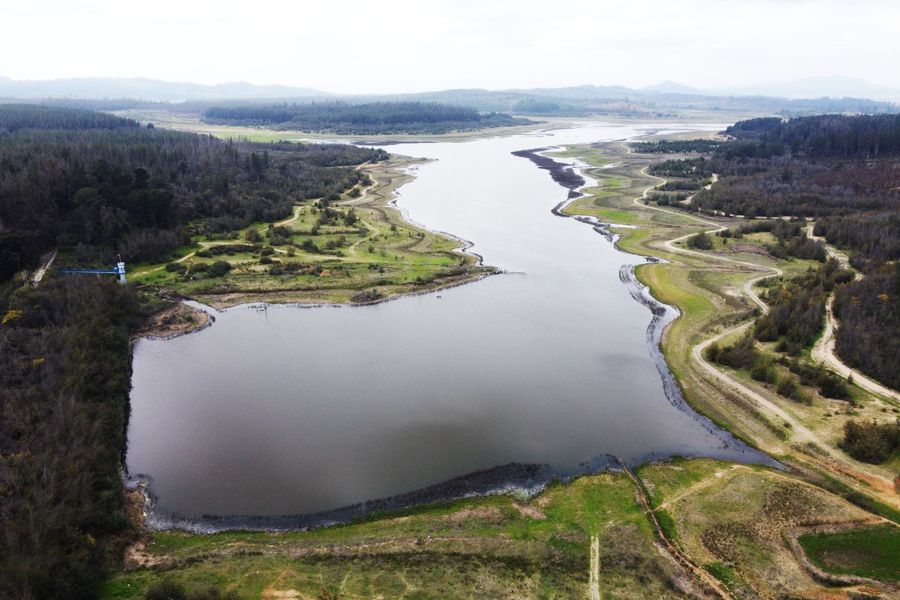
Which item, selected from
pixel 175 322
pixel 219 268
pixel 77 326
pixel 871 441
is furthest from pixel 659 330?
pixel 77 326

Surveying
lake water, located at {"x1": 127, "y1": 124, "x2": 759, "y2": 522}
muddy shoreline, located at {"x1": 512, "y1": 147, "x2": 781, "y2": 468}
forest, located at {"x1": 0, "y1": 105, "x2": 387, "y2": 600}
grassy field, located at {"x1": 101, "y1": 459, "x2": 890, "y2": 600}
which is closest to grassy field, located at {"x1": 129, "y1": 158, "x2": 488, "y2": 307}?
lake water, located at {"x1": 127, "y1": 124, "x2": 759, "y2": 522}

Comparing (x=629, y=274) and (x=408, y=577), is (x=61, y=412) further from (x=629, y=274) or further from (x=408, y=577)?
(x=629, y=274)

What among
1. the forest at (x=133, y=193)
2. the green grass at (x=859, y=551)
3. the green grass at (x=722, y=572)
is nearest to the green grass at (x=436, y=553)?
the green grass at (x=722, y=572)

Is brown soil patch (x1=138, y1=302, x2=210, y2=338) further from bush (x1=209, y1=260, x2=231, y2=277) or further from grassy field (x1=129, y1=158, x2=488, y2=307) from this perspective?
bush (x1=209, y1=260, x2=231, y2=277)

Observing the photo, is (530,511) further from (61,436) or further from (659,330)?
(659,330)

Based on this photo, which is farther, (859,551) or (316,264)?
(316,264)
